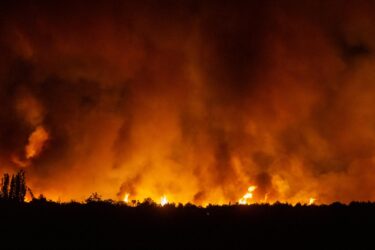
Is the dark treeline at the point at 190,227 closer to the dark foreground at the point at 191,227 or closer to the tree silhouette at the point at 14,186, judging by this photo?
the dark foreground at the point at 191,227

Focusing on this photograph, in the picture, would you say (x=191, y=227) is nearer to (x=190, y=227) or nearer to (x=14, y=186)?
(x=190, y=227)

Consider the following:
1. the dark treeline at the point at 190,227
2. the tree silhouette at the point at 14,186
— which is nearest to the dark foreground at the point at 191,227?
the dark treeline at the point at 190,227

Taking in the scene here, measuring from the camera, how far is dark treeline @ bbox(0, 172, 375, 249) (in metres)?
15.3

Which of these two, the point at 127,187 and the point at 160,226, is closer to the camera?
the point at 160,226

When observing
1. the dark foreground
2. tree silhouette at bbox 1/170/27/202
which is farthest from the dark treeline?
tree silhouette at bbox 1/170/27/202

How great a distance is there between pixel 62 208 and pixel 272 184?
29884 mm

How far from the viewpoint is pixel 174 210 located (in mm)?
16250

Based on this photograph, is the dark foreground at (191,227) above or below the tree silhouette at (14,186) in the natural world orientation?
below

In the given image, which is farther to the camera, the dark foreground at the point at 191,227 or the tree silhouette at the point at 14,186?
the tree silhouette at the point at 14,186

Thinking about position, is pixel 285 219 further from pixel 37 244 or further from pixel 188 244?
pixel 37 244

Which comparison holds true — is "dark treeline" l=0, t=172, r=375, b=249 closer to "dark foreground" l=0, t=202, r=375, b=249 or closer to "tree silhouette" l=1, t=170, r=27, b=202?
"dark foreground" l=0, t=202, r=375, b=249

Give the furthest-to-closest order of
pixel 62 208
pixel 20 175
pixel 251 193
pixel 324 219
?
pixel 251 193 → pixel 20 175 → pixel 62 208 → pixel 324 219

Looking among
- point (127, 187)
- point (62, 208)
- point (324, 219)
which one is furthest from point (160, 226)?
point (127, 187)

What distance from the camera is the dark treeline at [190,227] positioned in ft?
50.1
